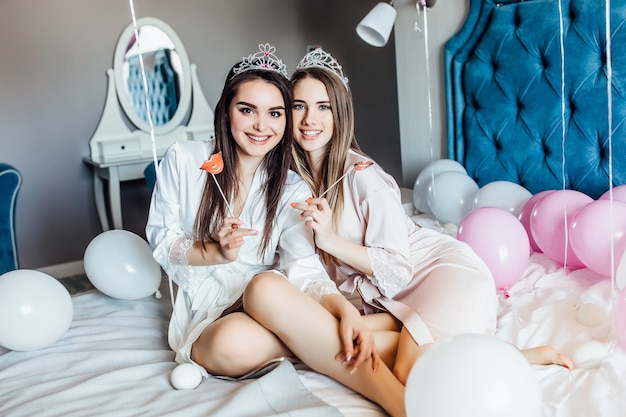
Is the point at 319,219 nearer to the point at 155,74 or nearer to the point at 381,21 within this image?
the point at 381,21

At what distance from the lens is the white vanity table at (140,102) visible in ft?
11.3

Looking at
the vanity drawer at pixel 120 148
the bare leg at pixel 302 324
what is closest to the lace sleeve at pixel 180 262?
the bare leg at pixel 302 324

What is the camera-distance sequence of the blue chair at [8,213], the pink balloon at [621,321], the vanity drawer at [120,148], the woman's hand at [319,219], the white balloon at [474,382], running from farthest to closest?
the vanity drawer at [120,148] < the blue chair at [8,213] < the woman's hand at [319,219] < the pink balloon at [621,321] < the white balloon at [474,382]

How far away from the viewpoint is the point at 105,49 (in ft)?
11.3

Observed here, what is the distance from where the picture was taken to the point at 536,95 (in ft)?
7.19

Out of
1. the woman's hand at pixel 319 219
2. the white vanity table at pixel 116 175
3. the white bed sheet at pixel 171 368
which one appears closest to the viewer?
the white bed sheet at pixel 171 368

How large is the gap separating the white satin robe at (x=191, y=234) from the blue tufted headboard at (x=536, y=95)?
92 centimetres

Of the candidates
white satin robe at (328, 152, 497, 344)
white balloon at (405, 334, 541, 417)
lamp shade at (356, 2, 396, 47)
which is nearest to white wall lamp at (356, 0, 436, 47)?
lamp shade at (356, 2, 396, 47)

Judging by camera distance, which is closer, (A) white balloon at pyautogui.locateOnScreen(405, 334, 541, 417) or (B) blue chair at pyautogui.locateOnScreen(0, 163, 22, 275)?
(A) white balloon at pyautogui.locateOnScreen(405, 334, 541, 417)

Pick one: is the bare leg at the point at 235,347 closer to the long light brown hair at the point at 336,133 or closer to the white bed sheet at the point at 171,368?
the white bed sheet at the point at 171,368

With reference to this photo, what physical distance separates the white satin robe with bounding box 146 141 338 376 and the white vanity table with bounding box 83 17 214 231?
177 cm

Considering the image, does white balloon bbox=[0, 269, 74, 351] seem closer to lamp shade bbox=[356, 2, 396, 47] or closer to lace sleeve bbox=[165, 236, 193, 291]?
lace sleeve bbox=[165, 236, 193, 291]

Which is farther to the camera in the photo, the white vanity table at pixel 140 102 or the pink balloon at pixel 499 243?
the white vanity table at pixel 140 102

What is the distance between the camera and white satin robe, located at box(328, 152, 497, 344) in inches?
56.2
